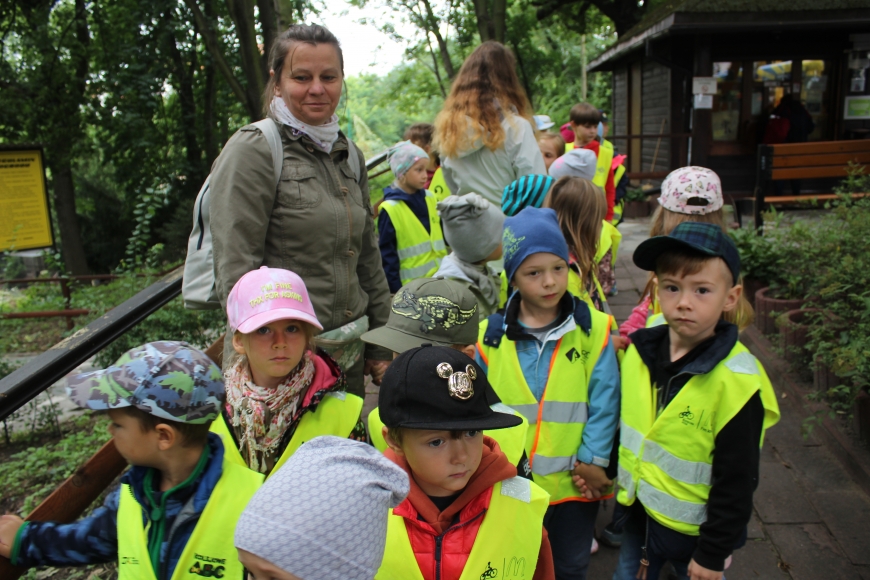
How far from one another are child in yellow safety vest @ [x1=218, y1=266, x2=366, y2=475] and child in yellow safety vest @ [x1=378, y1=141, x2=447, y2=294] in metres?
2.06

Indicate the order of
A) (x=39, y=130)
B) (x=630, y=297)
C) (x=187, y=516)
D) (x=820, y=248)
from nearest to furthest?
(x=187, y=516)
(x=820, y=248)
(x=630, y=297)
(x=39, y=130)

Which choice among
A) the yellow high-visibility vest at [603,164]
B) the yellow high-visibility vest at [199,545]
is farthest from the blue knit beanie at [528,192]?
the yellow high-visibility vest at [603,164]

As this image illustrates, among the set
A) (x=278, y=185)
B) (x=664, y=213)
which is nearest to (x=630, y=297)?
(x=664, y=213)

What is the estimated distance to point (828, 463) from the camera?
3.86 m

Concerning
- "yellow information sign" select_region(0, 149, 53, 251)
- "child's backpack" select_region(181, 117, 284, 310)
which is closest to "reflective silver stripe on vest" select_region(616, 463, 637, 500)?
"child's backpack" select_region(181, 117, 284, 310)

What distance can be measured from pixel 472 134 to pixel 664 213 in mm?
1231

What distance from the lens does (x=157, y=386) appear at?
1720 millimetres

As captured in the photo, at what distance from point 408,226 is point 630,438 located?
2249mm

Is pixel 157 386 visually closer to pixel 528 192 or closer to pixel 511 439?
pixel 511 439

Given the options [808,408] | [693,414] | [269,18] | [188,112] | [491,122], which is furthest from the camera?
[188,112]

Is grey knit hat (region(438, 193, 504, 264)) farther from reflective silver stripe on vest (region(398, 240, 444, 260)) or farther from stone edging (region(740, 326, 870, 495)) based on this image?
stone edging (region(740, 326, 870, 495))

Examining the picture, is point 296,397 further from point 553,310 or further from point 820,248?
point 820,248

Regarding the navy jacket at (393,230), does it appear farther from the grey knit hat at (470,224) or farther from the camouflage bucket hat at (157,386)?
the camouflage bucket hat at (157,386)

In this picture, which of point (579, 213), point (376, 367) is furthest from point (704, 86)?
point (376, 367)
